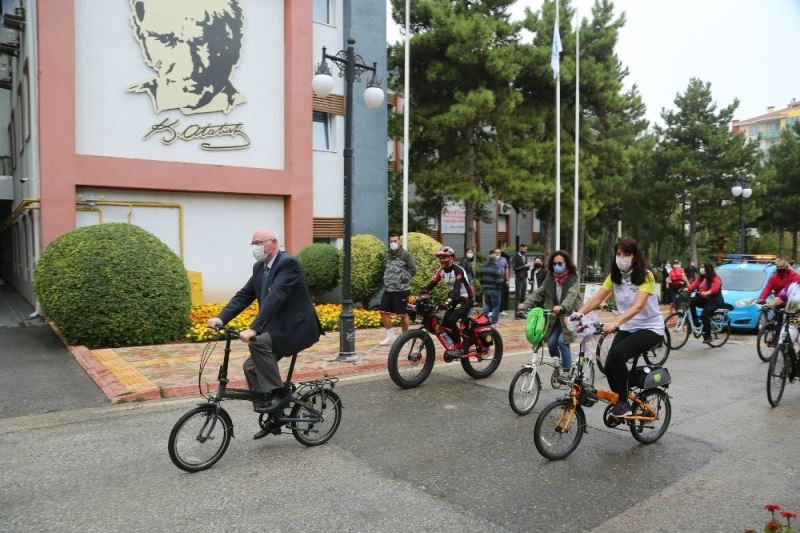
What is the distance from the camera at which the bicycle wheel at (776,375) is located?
746 cm

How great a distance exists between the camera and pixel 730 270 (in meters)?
16.8

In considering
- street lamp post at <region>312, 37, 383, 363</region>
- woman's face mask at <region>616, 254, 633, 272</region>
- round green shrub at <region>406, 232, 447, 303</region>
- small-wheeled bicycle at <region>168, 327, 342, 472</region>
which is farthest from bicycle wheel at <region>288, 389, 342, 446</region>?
round green shrub at <region>406, 232, 447, 303</region>

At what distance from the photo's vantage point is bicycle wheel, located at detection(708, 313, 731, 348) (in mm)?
12391

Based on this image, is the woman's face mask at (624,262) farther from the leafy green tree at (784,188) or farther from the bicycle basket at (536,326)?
the leafy green tree at (784,188)

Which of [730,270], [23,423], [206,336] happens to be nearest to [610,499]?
[23,423]

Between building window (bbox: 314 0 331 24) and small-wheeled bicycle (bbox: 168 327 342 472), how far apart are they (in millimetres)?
14437

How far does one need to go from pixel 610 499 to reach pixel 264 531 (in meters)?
2.53

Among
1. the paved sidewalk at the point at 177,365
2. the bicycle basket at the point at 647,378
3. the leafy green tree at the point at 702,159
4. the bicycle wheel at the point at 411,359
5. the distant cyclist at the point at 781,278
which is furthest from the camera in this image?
the leafy green tree at the point at 702,159

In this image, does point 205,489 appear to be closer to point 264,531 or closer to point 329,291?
point 264,531

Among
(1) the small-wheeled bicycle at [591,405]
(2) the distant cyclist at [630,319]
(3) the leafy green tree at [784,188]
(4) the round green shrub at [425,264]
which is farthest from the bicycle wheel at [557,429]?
(3) the leafy green tree at [784,188]

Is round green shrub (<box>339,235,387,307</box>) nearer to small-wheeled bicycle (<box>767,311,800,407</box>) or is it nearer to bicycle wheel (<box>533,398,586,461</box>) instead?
small-wheeled bicycle (<box>767,311,800,407</box>)

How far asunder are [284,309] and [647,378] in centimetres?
339

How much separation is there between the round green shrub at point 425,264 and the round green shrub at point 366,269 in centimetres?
84

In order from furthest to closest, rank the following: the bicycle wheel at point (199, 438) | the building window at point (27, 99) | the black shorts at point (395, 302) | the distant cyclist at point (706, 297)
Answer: the building window at point (27, 99) → the distant cyclist at point (706, 297) → the black shorts at point (395, 302) → the bicycle wheel at point (199, 438)
